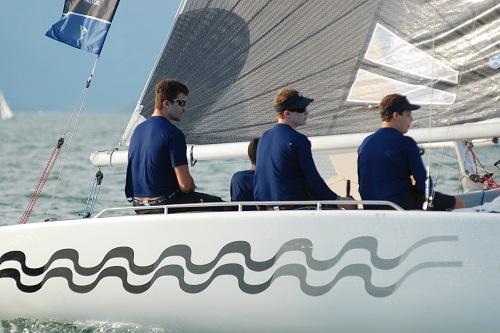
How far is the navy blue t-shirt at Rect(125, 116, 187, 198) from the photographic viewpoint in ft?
20.5

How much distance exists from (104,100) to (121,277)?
391 feet

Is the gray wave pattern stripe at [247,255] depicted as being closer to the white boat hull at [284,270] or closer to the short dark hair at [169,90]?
the white boat hull at [284,270]

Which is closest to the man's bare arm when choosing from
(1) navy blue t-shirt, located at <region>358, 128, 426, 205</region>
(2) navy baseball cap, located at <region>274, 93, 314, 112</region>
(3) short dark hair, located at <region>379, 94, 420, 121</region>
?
(2) navy baseball cap, located at <region>274, 93, 314, 112</region>

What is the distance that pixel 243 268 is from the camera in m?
5.84

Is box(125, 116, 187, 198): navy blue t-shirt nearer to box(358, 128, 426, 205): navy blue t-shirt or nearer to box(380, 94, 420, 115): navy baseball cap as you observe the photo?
box(358, 128, 426, 205): navy blue t-shirt

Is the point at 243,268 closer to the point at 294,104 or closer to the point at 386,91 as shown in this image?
the point at 294,104

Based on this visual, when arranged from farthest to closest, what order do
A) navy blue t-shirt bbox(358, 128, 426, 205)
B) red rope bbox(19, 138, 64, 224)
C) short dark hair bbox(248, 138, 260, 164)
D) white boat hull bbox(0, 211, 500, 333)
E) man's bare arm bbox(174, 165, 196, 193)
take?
red rope bbox(19, 138, 64, 224) → short dark hair bbox(248, 138, 260, 164) → man's bare arm bbox(174, 165, 196, 193) → navy blue t-shirt bbox(358, 128, 426, 205) → white boat hull bbox(0, 211, 500, 333)

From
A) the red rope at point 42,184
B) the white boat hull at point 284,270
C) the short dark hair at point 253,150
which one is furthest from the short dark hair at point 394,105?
the red rope at point 42,184

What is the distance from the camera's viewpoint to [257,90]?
285 inches

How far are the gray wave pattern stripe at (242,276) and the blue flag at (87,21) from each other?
160 cm

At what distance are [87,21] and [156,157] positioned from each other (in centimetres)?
132

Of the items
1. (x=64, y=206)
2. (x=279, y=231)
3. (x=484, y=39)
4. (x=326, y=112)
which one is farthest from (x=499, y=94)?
(x=64, y=206)

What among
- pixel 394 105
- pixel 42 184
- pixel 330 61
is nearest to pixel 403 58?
pixel 330 61

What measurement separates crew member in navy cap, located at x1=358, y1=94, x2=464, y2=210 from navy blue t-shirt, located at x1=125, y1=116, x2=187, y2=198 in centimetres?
89
